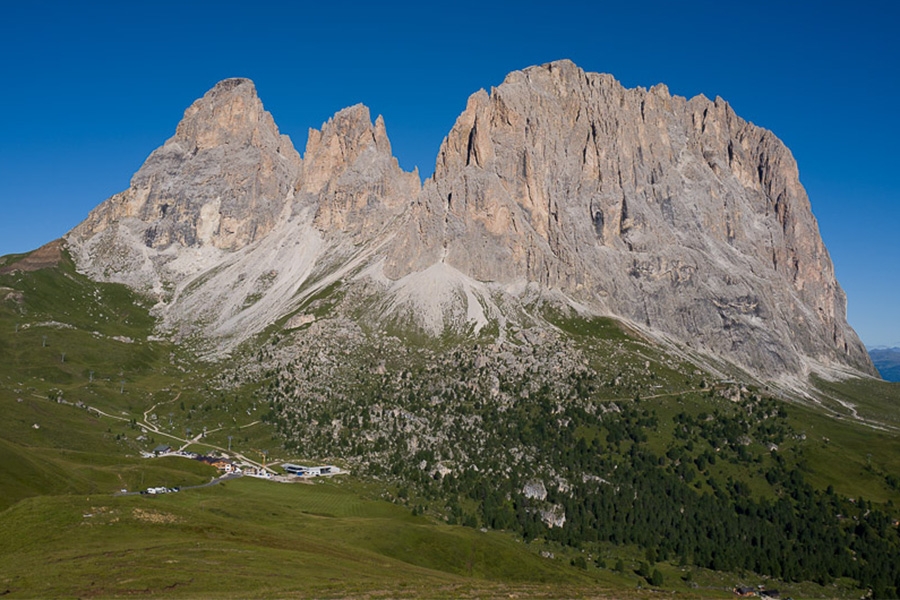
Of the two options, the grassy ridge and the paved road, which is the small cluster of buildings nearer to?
the grassy ridge

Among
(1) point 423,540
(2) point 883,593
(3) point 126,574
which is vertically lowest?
(2) point 883,593

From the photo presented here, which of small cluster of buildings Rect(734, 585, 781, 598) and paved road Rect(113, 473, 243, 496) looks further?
paved road Rect(113, 473, 243, 496)

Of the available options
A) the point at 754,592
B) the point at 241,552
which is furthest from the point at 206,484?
the point at 754,592

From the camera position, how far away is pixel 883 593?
16938 centimetres

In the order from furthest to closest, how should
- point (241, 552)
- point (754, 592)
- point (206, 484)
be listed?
point (206, 484), point (754, 592), point (241, 552)

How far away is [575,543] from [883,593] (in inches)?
2942

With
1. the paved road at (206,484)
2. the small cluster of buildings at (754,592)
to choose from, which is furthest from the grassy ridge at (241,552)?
the small cluster of buildings at (754,592)

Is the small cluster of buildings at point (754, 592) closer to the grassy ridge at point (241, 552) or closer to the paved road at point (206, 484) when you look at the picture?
the grassy ridge at point (241, 552)

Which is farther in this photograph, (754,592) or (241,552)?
(754,592)

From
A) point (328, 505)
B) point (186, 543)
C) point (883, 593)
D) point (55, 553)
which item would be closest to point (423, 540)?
point (328, 505)

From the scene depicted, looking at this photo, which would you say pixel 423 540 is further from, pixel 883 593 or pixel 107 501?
pixel 883 593

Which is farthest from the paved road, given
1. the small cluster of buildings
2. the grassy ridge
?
the small cluster of buildings

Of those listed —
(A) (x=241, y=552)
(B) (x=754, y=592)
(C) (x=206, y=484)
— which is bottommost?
(B) (x=754, y=592)

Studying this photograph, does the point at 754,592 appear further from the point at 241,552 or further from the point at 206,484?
the point at 206,484
